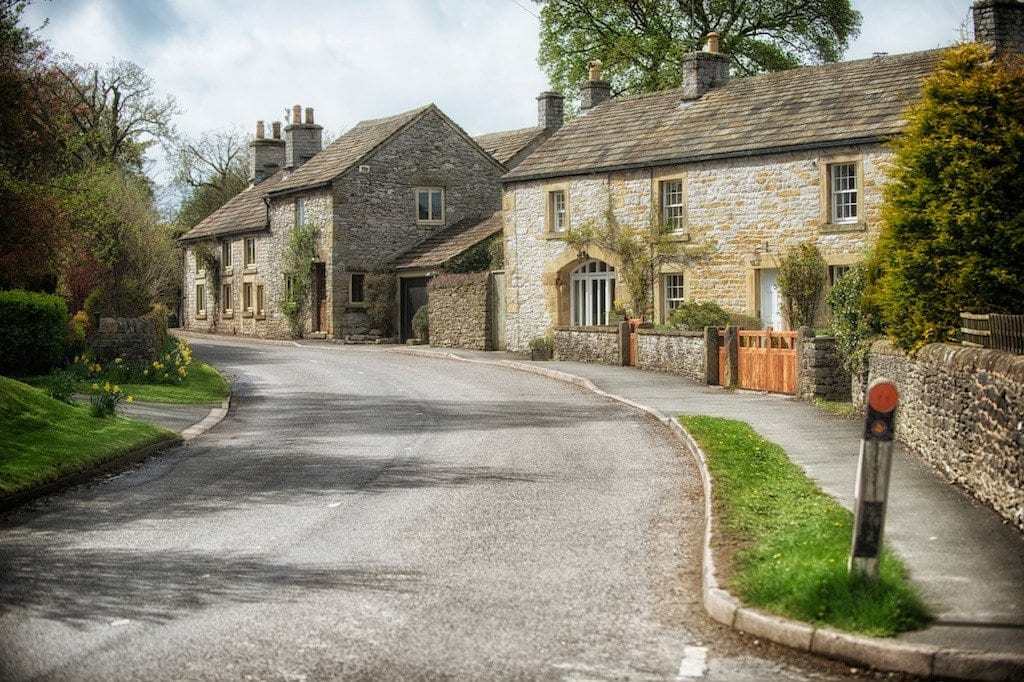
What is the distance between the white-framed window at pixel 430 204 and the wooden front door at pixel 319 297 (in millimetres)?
4532

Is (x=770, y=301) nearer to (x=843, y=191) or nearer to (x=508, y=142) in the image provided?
(x=843, y=191)

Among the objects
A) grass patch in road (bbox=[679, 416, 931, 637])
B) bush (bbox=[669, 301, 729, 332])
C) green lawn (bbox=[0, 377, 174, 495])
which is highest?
bush (bbox=[669, 301, 729, 332])

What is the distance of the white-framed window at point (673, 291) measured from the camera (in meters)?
37.2

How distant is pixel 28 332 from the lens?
26078 mm

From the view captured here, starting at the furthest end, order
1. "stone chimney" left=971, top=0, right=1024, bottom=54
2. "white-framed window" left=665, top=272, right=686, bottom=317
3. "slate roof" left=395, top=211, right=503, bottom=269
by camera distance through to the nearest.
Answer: "slate roof" left=395, top=211, right=503, bottom=269, "white-framed window" left=665, top=272, right=686, bottom=317, "stone chimney" left=971, top=0, right=1024, bottom=54

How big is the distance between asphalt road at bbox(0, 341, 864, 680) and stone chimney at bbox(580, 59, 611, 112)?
28.9 m

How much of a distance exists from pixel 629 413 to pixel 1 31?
13.1 meters

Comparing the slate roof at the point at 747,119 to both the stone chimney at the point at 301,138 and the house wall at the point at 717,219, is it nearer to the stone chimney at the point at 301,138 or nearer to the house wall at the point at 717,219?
the house wall at the point at 717,219

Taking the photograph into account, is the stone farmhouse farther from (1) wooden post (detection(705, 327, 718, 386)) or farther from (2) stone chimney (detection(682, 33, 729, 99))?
(1) wooden post (detection(705, 327, 718, 386))

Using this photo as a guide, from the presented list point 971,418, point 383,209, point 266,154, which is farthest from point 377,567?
point 266,154

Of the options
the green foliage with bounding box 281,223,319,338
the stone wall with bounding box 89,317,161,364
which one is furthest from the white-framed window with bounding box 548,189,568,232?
the stone wall with bounding box 89,317,161,364

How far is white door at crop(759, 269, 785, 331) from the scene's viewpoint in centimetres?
3406

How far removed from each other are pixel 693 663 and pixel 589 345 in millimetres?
28474

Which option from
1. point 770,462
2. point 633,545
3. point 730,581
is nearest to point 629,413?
point 770,462
